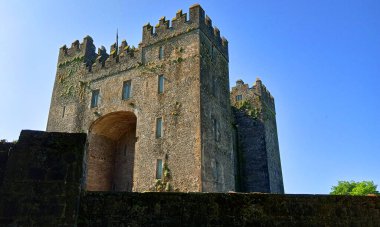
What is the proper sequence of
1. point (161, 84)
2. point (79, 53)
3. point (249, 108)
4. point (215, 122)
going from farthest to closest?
point (249, 108) < point (79, 53) < point (161, 84) < point (215, 122)

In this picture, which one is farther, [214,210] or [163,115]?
[163,115]

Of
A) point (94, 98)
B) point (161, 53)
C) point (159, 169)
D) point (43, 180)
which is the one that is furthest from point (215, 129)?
point (43, 180)

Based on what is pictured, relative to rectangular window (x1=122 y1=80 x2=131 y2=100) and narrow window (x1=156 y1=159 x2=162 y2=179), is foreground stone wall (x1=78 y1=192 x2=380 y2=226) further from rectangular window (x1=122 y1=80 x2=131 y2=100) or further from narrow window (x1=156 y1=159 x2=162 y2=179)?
rectangular window (x1=122 y1=80 x2=131 y2=100)

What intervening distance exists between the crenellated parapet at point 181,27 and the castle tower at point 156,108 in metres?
0.07

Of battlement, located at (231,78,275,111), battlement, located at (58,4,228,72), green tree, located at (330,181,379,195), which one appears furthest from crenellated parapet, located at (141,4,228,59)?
green tree, located at (330,181,379,195)

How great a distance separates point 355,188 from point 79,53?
4053 centimetres

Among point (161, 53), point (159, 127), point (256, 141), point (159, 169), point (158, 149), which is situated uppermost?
point (161, 53)

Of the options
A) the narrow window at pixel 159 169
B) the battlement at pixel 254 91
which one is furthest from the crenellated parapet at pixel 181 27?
the narrow window at pixel 159 169

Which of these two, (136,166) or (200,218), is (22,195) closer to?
(200,218)

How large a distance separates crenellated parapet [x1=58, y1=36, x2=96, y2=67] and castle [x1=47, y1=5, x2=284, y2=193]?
0.09m

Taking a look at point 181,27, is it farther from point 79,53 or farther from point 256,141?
point 256,141

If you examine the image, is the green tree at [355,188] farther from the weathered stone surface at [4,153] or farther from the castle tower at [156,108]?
the weathered stone surface at [4,153]

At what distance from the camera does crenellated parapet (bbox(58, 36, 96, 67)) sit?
90.5 feet

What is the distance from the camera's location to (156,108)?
22.2m
